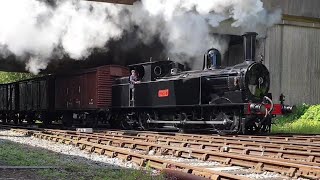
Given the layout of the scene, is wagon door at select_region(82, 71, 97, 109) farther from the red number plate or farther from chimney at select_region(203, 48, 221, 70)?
chimney at select_region(203, 48, 221, 70)

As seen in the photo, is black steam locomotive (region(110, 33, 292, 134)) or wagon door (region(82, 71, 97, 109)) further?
wagon door (region(82, 71, 97, 109))

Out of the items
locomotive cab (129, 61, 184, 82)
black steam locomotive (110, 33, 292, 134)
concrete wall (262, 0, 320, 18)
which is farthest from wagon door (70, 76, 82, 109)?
concrete wall (262, 0, 320, 18)

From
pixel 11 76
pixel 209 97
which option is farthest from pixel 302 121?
pixel 11 76

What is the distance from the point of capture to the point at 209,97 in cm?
1397

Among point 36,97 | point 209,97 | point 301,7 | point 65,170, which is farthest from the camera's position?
point 301,7

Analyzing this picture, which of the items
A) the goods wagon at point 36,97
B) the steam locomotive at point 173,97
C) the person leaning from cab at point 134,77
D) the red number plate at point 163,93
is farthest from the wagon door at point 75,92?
the red number plate at point 163,93

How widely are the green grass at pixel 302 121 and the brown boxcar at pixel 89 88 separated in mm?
6525

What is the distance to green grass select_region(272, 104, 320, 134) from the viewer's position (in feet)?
59.7

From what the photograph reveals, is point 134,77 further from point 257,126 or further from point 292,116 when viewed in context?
point 292,116

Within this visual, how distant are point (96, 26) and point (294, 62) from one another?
35.7 ft

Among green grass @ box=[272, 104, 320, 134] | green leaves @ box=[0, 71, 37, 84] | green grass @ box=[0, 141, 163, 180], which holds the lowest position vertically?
green grass @ box=[0, 141, 163, 180]

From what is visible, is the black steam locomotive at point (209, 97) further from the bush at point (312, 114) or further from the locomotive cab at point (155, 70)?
the bush at point (312, 114)

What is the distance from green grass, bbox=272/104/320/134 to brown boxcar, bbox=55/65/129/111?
6525 mm

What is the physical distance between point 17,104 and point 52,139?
1238cm
